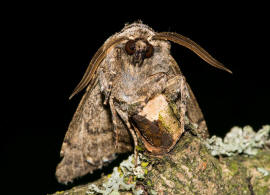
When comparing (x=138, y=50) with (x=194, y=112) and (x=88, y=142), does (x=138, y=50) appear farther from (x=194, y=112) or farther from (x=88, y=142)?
(x=88, y=142)

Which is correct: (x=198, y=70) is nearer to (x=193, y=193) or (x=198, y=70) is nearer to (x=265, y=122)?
(x=265, y=122)

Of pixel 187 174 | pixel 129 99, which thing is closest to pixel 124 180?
pixel 187 174

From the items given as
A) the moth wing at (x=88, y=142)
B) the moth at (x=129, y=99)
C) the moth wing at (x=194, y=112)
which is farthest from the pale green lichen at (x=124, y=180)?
the moth wing at (x=194, y=112)

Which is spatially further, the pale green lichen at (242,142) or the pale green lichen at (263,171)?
the pale green lichen at (242,142)

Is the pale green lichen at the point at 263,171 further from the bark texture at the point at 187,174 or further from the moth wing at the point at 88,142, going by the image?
the moth wing at the point at 88,142

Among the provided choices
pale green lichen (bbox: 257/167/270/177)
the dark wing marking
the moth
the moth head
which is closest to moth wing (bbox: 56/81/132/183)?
the moth

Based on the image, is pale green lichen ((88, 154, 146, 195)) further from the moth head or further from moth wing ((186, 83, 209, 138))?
moth wing ((186, 83, 209, 138))

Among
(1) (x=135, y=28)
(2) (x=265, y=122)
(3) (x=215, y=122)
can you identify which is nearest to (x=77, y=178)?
(1) (x=135, y=28)
